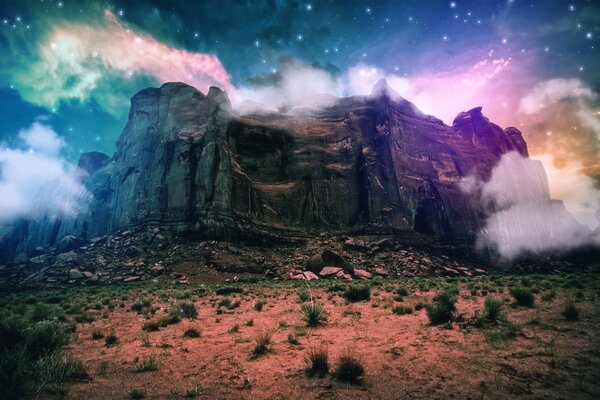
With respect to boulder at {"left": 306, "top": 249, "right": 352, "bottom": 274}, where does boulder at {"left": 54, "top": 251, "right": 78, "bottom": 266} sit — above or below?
above

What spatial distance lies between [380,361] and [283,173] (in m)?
49.7

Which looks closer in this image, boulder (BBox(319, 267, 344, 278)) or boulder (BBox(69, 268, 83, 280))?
boulder (BBox(319, 267, 344, 278))

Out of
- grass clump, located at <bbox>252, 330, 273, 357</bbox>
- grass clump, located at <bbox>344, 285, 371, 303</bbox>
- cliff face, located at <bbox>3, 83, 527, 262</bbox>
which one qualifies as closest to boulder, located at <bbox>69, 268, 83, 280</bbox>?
cliff face, located at <bbox>3, 83, 527, 262</bbox>

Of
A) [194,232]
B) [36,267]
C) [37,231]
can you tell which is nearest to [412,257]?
[194,232]

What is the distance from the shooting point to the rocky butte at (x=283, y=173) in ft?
150

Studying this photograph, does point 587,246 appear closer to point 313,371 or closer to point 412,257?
point 412,257

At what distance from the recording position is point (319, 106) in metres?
66.9

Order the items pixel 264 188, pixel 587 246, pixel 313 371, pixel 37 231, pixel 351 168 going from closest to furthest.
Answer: pixel 313 371 → pixel 264 188 → pixel 351 168 → pixel 587 246 → pixel 37 231

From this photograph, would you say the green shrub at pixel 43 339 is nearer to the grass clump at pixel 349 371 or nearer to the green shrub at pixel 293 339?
the green shrub at pixel 293 339

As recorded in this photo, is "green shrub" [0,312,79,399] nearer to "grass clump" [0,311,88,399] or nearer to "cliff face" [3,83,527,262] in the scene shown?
"grass clump" [0,311,88,399]

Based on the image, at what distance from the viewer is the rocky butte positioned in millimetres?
45656

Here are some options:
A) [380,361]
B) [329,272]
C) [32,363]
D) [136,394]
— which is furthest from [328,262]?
[32,363]

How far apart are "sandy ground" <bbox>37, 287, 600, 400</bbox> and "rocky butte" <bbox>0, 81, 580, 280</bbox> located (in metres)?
35.6

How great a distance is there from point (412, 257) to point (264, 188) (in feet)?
96.9
